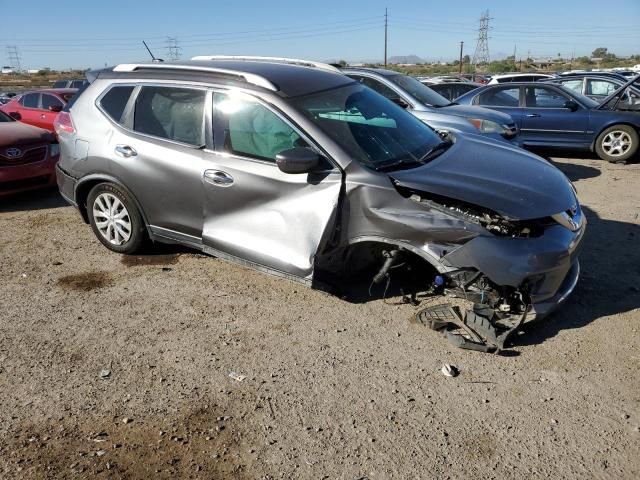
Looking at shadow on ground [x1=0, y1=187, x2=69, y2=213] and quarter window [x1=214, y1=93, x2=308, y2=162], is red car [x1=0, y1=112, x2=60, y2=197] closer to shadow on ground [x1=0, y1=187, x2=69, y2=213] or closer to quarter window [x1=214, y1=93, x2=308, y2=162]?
shadow on ground [x1=0, y1=187, x2=69, y2=213]

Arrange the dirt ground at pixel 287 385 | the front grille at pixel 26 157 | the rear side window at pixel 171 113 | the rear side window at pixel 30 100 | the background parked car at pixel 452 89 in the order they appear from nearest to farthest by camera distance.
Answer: the dirt ground at pixel 287 385 < the rear side window at pixel 171 113 < the front grille at pixel 26 157 < the rear side window at pixel 30 100 < the background parked car at pixel 452 89

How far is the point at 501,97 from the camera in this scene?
34.3ft

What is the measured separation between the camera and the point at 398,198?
3.64m

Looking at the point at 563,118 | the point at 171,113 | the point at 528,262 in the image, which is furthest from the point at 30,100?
the point at 528,262

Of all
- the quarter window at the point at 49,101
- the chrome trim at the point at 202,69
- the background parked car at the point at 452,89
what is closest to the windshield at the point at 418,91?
the background parked car at the point at 452,89

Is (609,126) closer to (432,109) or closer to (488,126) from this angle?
(488,126)

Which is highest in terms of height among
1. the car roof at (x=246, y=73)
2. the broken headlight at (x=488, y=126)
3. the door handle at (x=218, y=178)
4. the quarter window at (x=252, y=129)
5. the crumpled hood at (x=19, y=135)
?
the car roof at (x=246, y=73)

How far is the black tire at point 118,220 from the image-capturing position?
481cm

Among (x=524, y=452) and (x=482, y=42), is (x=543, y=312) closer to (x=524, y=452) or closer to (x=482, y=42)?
(x=524, y=452)

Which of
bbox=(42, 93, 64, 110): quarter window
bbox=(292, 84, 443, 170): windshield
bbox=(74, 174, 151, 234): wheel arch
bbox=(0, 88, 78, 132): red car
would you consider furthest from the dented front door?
bbox=(42, 93, 64, 110): quarter window

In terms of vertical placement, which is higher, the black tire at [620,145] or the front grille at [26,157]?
the front grille at [26,157]

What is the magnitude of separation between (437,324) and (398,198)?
957 mm

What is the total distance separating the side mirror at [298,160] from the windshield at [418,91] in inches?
201

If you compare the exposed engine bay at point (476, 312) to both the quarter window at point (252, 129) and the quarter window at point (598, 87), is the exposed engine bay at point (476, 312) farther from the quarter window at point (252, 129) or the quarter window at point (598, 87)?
the quarter window at point (598, 87)
